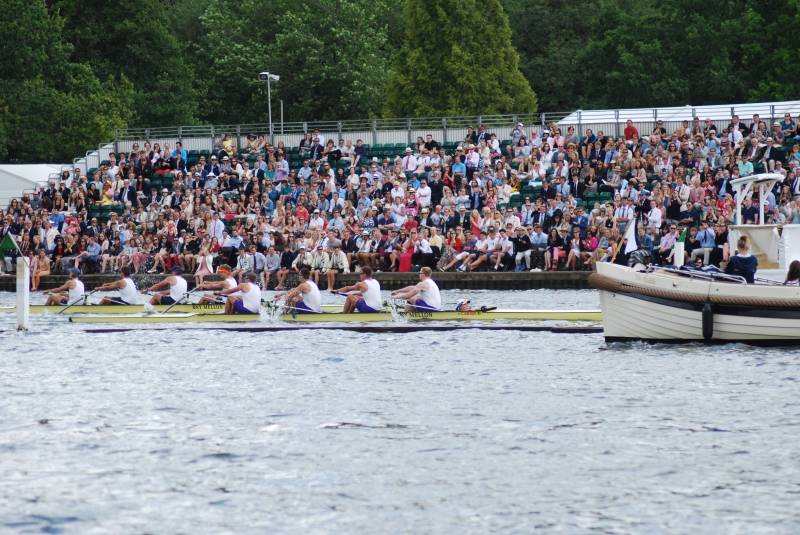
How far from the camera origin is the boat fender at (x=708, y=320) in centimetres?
1933

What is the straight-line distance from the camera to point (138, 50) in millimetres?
67875

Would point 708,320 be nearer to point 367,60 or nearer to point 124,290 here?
point 124,290

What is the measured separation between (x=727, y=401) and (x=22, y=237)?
2864 centimetres

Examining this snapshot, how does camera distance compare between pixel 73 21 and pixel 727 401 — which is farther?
pixel 73 21

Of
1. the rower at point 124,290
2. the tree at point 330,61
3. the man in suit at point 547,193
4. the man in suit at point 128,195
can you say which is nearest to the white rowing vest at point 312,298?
the rower at point 124,290

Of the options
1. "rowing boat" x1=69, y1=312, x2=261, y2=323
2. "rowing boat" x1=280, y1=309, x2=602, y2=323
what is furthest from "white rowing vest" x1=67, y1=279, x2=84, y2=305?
"rowing boat" x1=280, y1=309, x2=602, y2=323

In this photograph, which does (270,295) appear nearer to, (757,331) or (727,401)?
(757,331)

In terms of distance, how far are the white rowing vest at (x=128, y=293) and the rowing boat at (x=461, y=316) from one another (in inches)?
190

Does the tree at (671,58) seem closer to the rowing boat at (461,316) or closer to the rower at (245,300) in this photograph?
the rowing boat at (461,316)

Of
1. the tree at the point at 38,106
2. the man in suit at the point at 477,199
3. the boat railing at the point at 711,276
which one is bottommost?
the boat railing at the point at 711,276

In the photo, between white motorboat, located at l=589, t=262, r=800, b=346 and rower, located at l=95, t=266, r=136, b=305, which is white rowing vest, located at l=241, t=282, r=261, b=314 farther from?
white motorboat, located at l=589, t=262, r=800, b=346

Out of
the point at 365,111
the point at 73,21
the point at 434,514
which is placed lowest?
the point at 434,514

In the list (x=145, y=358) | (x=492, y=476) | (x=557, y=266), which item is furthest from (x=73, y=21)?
(x=492, y=476)

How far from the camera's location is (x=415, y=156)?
3709 centimetres
